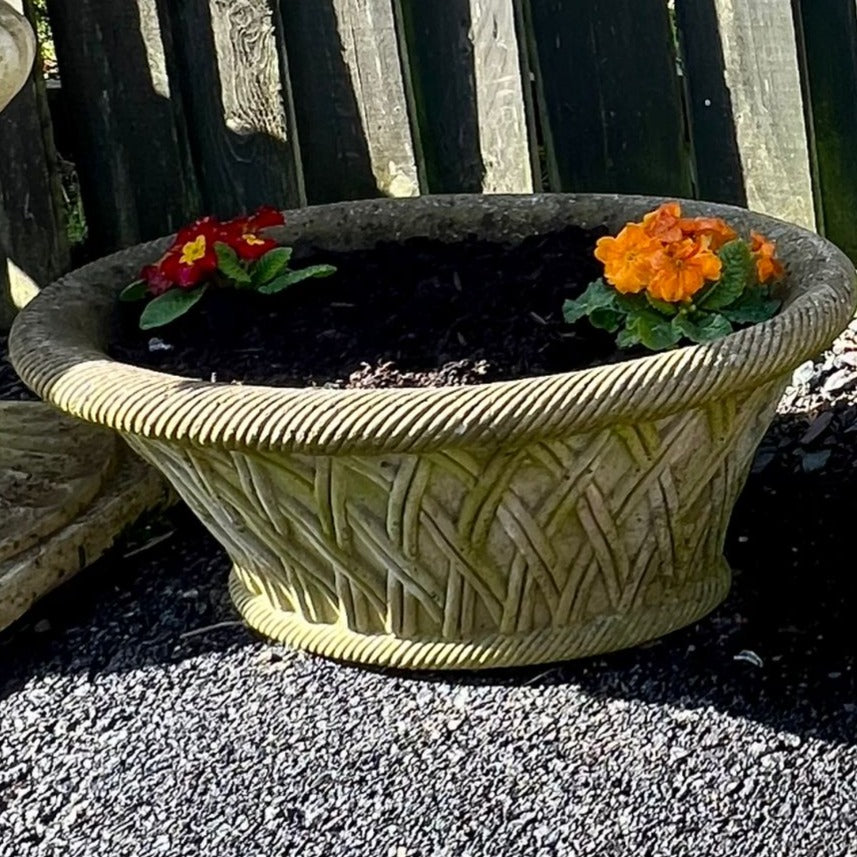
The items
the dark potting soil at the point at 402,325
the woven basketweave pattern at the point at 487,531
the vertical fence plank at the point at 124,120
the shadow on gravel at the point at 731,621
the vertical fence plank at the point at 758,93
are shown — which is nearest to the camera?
the woven basketweave pattern at the point at 487,531

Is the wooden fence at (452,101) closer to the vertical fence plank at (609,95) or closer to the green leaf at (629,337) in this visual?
the vertical fence plank at (609,95)

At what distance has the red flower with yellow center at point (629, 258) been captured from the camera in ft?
7.46

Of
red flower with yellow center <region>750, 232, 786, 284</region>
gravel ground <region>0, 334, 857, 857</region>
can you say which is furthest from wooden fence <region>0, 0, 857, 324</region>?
gravel ground <region>0, 334, 857, 857</region>

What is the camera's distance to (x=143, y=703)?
235cm

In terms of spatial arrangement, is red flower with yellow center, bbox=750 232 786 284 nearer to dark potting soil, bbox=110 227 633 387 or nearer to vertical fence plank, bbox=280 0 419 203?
dark potting soil, bbox=110 227 633 387

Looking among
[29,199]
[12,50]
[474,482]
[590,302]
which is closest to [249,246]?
[12,50]

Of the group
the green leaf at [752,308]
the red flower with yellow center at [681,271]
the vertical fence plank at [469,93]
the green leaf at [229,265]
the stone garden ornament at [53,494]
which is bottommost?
the stone garden ornament at [53,494]

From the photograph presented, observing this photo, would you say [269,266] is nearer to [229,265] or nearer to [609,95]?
[229,265]

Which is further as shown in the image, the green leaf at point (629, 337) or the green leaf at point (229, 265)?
the green leaf at point (229, 265)

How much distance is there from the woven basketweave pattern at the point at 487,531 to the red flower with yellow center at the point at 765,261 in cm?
20

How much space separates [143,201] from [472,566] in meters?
1.62

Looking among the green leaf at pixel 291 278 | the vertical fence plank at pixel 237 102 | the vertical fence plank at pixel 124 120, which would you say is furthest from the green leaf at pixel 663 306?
the vertical fence plank at pixel 124 120

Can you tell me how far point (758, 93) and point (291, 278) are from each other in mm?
1143

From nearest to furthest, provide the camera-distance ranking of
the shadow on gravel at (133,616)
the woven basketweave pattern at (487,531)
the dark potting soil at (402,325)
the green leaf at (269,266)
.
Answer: the woven basketweave pattern at (487,531), the dark potting soil at (402,325), the shadow on gravel at (133,616), the green leaf at (269,266)
